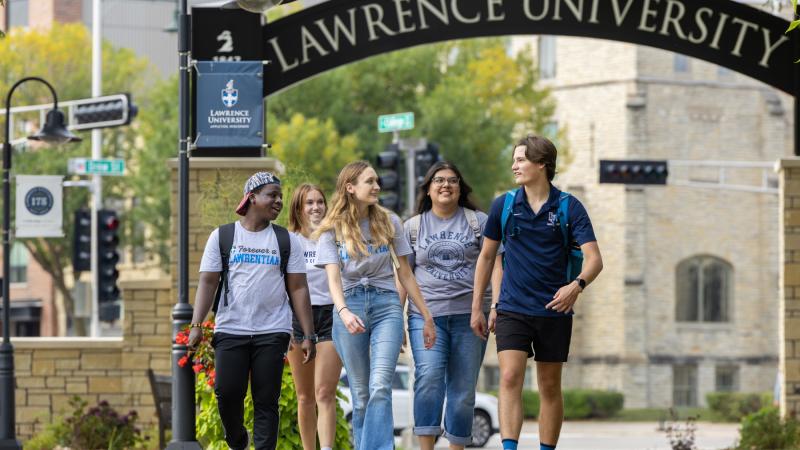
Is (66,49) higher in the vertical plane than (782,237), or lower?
higher

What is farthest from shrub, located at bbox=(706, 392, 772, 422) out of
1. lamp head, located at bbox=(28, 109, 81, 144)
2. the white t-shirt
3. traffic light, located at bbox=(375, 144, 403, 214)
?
the white t-shirt

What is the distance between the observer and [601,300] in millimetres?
55500

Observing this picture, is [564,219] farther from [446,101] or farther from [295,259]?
[446,101]

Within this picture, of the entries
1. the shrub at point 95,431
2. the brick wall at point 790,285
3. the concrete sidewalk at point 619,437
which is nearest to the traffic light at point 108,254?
the concrete sidewalk at point 619,437

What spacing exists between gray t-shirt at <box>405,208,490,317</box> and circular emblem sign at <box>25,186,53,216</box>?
10.8 metres

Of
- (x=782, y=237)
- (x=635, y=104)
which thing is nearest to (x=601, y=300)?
(x=635, y=104)

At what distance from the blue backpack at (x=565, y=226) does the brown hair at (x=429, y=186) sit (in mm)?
723

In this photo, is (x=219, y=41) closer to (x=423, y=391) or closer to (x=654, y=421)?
(x=423, y=391)

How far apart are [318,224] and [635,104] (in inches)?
1718

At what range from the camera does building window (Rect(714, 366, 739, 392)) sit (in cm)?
5497

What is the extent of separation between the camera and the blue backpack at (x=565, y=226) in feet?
34.2

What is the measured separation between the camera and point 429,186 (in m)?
11.4

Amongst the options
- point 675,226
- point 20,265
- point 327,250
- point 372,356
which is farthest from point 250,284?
point 20,265

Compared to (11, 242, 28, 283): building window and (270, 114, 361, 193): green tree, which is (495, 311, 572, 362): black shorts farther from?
(11, 242, 28, 283): building window
